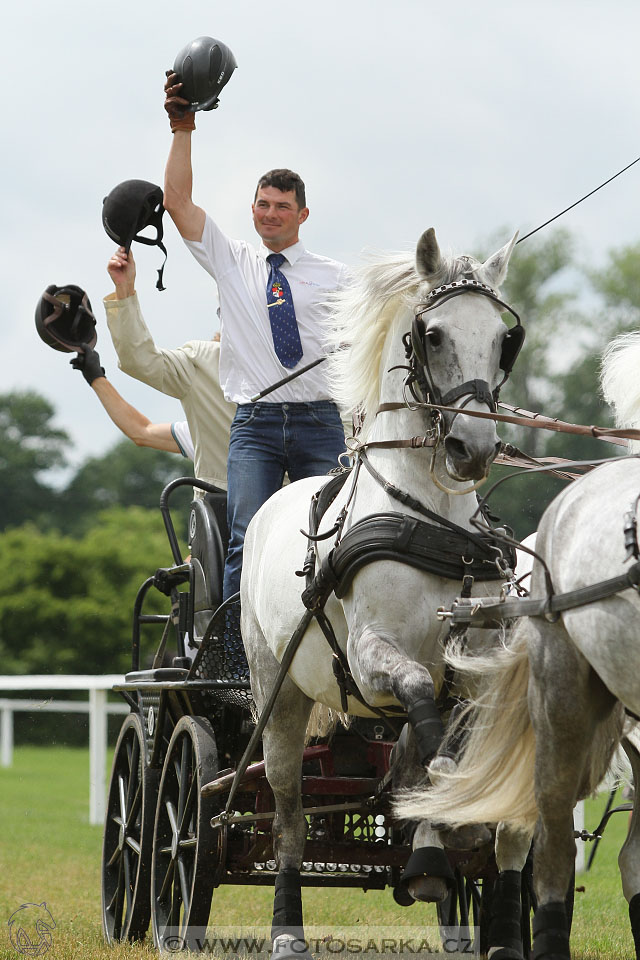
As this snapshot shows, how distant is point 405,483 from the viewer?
4328mm

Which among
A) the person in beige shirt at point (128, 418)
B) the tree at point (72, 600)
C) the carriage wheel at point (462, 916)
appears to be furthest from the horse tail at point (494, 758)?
the tree at point (72, 600)

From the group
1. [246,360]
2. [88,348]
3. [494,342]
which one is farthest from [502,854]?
[88,348]

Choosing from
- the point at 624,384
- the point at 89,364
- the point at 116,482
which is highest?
the point at 116,482

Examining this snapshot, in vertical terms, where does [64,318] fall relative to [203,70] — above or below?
below

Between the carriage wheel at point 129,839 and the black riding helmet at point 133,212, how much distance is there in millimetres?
2349

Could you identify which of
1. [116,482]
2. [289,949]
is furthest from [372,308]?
[116,482]

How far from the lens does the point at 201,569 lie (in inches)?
233

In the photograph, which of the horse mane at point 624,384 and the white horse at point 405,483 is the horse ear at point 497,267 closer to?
the white horse at point 405,483

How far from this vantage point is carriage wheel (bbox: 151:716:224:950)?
17.1 ft

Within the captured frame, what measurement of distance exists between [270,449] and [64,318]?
1.54m

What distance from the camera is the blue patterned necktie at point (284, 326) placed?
5562 millimetres

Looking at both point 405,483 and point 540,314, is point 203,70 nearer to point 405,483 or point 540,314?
point 405,483

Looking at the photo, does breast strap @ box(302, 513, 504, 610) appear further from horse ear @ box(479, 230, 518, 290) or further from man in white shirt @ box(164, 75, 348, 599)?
man in white shirt @ box(164, 75, 348, 599)

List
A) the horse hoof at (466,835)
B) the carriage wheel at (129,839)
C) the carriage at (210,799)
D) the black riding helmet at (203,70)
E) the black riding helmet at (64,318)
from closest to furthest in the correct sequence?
the horse hoof at (466,835)
the carriage at (210,799)
the black riding helmet at (203,70)
the carriage wheel at (129,839)
the black riding helmet at (64,318)
